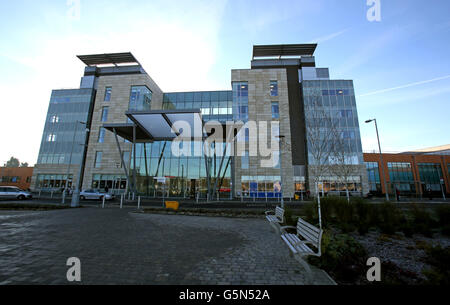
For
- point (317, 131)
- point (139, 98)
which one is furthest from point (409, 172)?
point (139, 98)

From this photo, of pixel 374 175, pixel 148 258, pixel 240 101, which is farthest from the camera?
pixel 374 175

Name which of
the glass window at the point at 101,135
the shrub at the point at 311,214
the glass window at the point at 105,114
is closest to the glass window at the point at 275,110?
the shrub at the point at 311,214

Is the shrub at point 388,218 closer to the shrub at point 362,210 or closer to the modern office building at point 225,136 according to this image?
the shrub at point 362,210

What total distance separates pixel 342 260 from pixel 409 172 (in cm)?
5568

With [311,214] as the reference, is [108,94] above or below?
above

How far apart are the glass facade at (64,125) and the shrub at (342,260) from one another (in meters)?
44.3

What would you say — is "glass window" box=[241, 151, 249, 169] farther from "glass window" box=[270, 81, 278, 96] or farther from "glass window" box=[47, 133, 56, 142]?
"glass window" box=[47, 133, 56, 142]

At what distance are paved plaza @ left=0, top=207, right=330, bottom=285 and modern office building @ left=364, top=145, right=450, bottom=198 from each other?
151 feet

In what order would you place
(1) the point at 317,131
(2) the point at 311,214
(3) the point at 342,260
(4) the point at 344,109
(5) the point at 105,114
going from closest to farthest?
(3) the point at 342,260
(1) the point at 317,131
(2) the point at 311,214
(4) the point at 344,109
(5) the point at 105,114

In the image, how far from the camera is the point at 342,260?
400 cm

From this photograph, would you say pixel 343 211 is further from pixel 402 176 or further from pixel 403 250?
pixel 402 176

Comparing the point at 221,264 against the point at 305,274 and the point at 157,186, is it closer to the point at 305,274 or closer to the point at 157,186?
the point at 305,274

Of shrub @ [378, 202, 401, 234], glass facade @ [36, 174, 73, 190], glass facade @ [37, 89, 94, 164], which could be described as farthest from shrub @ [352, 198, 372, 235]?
glass facade @ [36, 174, 73, 190]

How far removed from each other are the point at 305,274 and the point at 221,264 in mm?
1747
